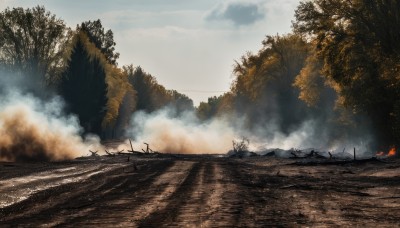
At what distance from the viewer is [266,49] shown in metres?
72.7

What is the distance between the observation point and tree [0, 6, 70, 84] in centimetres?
6181

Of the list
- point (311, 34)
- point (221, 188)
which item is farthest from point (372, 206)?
point (311, 34)

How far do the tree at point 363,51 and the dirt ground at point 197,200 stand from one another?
13785 millimetres

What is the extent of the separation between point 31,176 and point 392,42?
72.4 ft

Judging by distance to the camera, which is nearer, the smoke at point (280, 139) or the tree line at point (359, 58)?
the tree line at point (359, 58)

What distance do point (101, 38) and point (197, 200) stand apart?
7919 cm

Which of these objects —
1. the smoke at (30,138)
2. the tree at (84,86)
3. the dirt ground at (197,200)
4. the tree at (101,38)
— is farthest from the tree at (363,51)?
the tree at (101,38)

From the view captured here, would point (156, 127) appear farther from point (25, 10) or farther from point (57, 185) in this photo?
point (57, 185)

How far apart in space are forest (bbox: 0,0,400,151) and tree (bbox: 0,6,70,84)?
0.11 metres

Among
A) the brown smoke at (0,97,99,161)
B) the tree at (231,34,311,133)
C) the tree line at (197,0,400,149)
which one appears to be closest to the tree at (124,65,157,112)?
the tree at (231,34,311,133)

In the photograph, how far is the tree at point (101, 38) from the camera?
284 feet

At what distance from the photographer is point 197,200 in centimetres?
1241

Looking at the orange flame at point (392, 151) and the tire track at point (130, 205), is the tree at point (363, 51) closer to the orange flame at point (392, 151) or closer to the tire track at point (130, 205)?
the orange flame at point (392, 151)

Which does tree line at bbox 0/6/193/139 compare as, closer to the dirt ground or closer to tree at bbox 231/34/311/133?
tree at bbox 231/34/311/133
